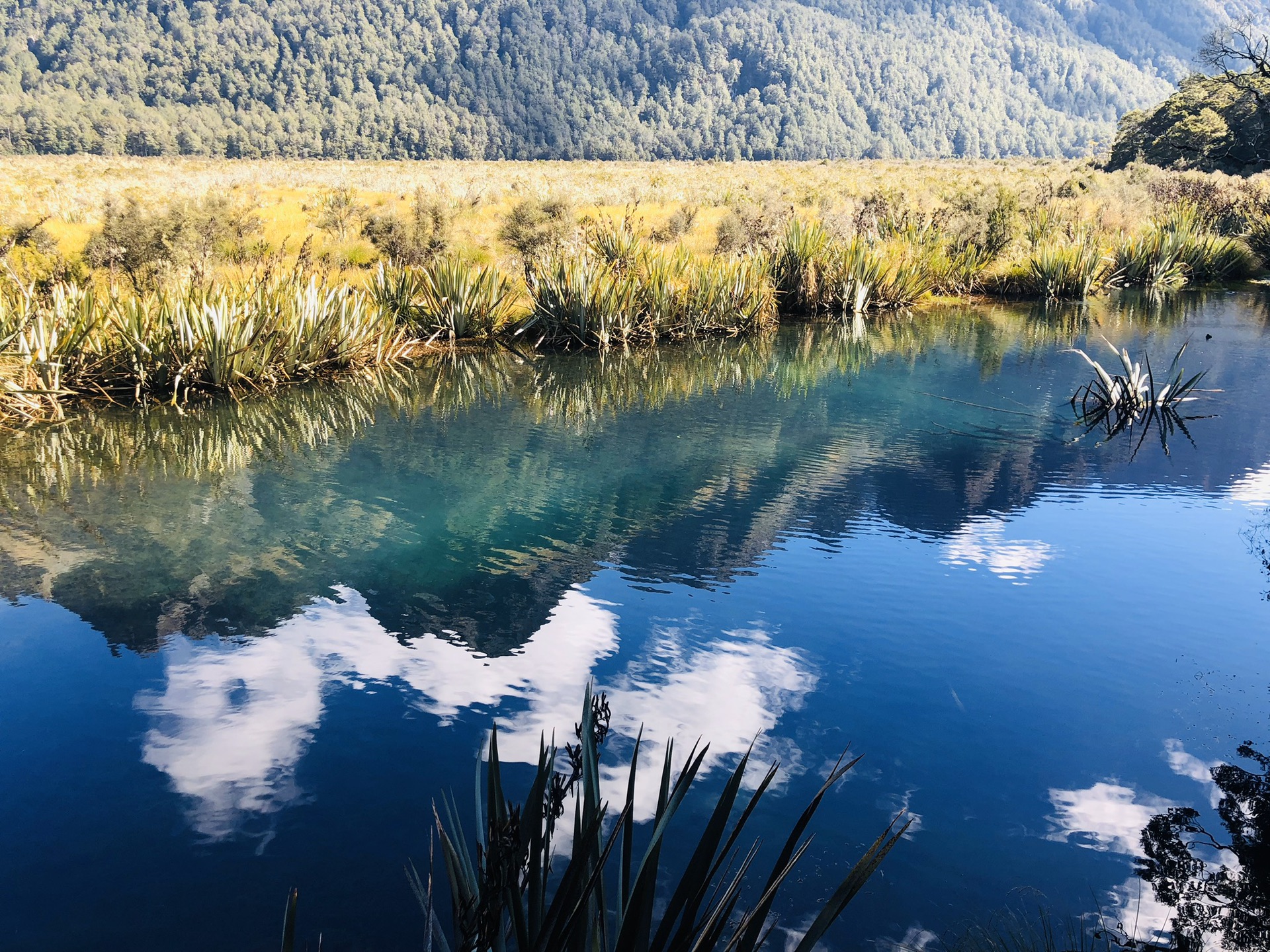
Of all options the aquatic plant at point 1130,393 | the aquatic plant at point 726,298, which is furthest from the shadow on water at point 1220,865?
the aquatic plant at point 726,298

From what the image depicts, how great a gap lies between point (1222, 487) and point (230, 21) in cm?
18164

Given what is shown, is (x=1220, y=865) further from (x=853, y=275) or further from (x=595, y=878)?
(x=853, y=275)

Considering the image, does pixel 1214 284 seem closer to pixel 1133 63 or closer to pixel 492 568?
pixel 492 568

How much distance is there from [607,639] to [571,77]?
165346 mm

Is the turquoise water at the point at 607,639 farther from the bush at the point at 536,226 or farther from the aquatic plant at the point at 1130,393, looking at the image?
the bush at the point at 536,226

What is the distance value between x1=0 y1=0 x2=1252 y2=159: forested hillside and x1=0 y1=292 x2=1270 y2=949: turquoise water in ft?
385

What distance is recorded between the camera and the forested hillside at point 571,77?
13012cm

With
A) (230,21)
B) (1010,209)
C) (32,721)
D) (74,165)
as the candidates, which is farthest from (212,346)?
(230,21)

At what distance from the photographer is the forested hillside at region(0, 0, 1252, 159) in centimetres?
13012

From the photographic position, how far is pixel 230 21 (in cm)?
15450

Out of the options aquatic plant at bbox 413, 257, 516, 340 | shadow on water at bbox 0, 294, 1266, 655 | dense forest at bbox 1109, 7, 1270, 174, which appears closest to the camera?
shadow on water at bbox 0, 294, 1266, 655

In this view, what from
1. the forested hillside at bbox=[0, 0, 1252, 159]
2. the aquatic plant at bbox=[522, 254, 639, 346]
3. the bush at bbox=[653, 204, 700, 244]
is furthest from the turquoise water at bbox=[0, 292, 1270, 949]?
the forested hillside at bbox=[0, 0, 1252, 159]

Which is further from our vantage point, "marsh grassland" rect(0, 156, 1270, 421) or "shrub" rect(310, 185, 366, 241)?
"shrub" rect(310, 185, 366, 241)

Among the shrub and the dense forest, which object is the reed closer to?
the shrub
